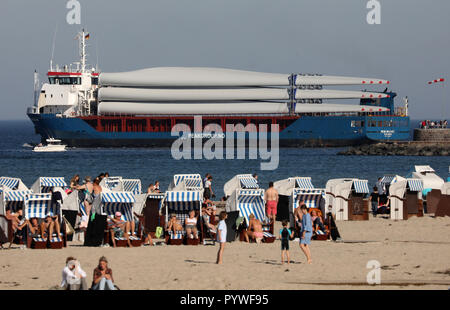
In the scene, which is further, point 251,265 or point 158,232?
point 158,232

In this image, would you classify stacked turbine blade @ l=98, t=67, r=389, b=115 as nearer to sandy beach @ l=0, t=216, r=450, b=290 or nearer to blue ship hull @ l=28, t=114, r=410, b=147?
blue ship hull @ l=28, t=114, r=410, b=147

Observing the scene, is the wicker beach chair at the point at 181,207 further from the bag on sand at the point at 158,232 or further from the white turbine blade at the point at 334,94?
the white turbine blade at the point at 334,94

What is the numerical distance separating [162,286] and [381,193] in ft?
47.2

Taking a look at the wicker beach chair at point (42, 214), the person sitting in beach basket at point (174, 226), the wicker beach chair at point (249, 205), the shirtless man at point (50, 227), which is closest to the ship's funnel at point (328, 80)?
the wicker beach chair at point (249, 205)

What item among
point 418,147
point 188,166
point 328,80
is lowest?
point 188,166

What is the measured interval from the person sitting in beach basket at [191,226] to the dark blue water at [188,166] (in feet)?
68.9

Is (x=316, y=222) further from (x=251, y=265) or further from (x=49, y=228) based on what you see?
(x=49, y=228)

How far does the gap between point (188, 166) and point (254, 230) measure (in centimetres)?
4488

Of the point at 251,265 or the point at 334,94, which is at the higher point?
the point at 334,94

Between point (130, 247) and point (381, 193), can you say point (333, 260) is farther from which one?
point (381, 193)

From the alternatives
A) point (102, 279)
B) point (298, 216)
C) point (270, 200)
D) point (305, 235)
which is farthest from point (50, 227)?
point (102, 279)

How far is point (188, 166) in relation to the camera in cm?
6469

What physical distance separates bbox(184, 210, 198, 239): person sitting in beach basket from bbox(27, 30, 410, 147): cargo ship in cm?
6811
